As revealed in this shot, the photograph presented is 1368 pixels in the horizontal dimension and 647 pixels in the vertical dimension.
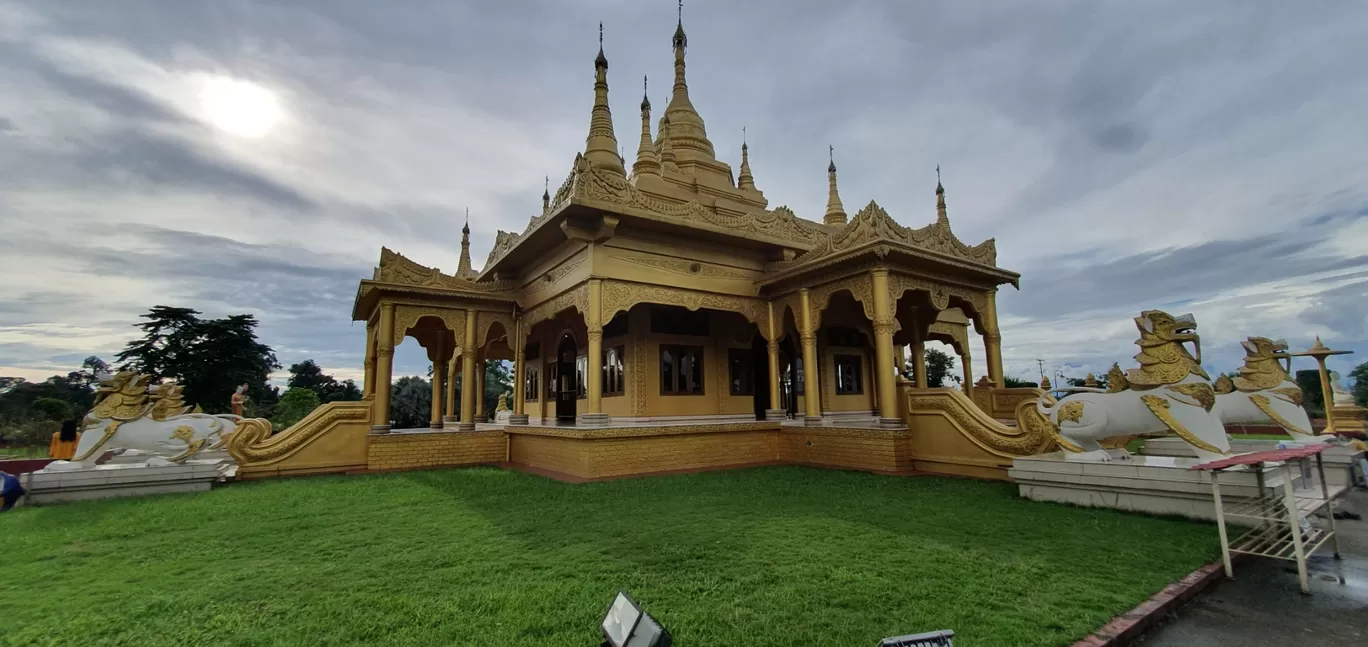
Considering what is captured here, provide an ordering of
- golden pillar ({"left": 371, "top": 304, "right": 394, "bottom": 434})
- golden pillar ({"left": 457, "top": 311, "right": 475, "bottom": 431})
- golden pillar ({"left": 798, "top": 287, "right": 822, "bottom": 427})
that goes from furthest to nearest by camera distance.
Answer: golden pillar ({"left": 457, "top": 311, "right": 475, "bottom": 431}) < golden pillar ({"left": 371, "top": 304, "right": 394, "bottom": 434}) < golden pillar ({"left": 798, "top": 287, "right": 822, "bottom": 427})

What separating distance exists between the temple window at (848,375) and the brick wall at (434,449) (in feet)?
28.3

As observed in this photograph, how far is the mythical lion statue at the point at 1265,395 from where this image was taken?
6453mm

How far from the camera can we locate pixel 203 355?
27.7 m

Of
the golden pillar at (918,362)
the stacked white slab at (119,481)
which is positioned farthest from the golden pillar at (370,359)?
the golden pillar at (918,362)

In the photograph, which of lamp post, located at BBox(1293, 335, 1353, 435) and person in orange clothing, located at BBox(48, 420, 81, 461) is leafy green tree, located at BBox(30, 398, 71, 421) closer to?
person in orange clothing, located at BBox(48, 420, 81, 461)

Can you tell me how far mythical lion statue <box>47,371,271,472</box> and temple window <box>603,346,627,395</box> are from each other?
7.12 meters

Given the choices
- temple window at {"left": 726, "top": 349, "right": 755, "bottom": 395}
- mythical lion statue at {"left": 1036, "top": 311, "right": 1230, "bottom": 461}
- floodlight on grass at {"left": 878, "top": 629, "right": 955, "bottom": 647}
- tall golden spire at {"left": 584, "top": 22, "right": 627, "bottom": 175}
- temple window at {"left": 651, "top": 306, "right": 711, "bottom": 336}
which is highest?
tall golden spire at {"left": 584, "top": 22, "right": 627, "bottom": 175}

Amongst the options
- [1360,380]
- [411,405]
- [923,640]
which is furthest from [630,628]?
[1360,380]

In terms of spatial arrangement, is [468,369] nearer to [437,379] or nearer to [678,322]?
[437,379]

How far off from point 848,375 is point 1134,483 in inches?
376

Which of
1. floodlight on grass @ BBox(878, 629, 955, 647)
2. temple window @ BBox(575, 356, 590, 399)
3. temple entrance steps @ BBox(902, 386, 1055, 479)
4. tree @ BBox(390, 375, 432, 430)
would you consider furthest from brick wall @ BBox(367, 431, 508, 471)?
tree @ BBox(390, 375, 432, 430)

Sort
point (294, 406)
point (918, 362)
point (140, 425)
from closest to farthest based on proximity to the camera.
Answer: point (140, 425) → point (918, 362) → point (294, 406)

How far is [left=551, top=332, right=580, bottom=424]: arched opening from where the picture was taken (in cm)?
1528

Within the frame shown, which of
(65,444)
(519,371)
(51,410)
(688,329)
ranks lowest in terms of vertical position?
(65,444)
